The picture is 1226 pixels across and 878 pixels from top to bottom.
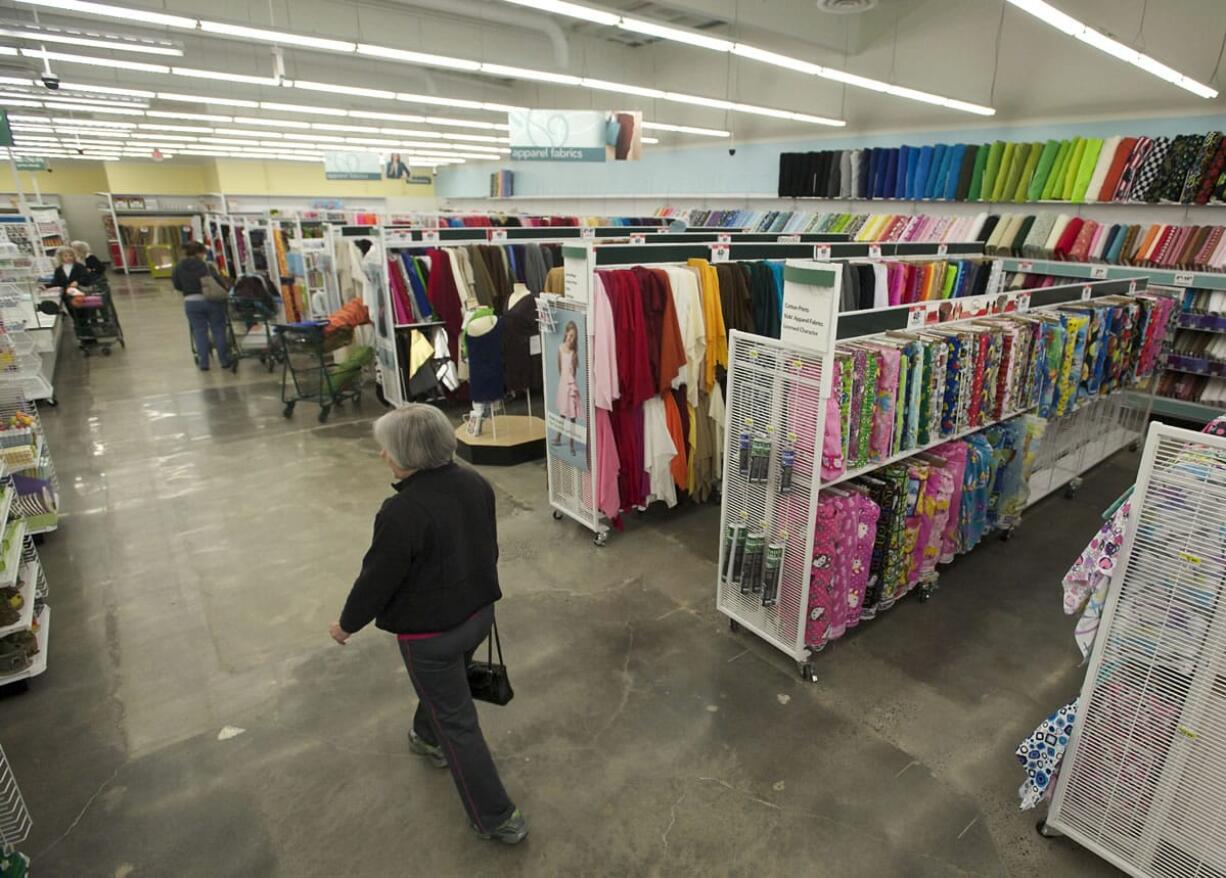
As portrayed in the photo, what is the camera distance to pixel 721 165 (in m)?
14.3

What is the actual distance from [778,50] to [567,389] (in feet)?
35.0

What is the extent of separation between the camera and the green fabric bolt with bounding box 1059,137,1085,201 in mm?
7801

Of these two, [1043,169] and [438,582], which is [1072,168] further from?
[438,582]

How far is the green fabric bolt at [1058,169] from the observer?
7.94 metres

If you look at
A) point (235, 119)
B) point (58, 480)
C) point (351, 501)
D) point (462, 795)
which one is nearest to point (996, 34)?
point (351, 501)

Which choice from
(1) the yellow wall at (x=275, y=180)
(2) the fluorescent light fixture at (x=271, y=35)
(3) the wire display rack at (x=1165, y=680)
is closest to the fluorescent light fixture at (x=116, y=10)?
(2) the fluorescent light fixture at (x=271, y=35)

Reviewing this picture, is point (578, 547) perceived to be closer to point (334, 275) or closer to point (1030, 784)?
point (1030, 784)

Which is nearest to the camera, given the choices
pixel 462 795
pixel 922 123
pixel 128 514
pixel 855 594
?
pixel 462 795

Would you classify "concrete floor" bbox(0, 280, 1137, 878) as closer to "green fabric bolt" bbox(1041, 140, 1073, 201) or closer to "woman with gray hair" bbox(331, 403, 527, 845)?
"woman with gray hair" bbox(331, 403, 527, 845)

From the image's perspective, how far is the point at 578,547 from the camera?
460 cm

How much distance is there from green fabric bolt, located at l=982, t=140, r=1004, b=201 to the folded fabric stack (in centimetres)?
1

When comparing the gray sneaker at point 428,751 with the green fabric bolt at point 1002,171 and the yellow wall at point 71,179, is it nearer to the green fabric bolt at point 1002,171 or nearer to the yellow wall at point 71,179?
the green fabric bolt at point 1002,171

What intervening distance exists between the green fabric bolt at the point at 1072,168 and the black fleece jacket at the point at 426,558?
873 cm

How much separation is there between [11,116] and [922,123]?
58.7ft
